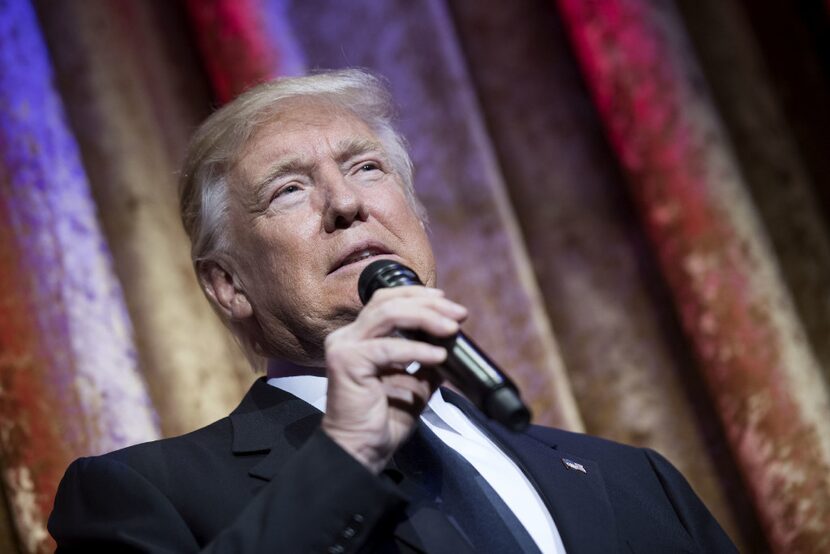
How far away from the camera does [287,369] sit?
63.1 inches

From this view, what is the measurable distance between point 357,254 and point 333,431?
431 millimetres

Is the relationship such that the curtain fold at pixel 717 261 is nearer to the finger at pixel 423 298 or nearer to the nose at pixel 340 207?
the nose at pixel 340 207

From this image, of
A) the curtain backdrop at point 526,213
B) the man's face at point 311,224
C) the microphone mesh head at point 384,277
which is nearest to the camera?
the microphone mesh head at point 384,277

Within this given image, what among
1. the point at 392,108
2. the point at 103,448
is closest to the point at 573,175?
the point at 392,108

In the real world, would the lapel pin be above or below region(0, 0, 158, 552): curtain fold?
below

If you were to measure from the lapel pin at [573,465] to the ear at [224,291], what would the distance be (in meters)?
0.64

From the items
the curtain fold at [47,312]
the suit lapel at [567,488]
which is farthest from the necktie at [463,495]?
the curtain fold at [47,312]

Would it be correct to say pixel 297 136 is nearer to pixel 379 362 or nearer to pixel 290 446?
pixel 290 446

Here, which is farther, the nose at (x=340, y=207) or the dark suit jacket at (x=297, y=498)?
the nose at (x=340, y=207)

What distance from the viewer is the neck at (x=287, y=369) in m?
1.57

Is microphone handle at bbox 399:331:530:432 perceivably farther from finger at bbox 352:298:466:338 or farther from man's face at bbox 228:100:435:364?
man's face at bbox 228:100:435:364

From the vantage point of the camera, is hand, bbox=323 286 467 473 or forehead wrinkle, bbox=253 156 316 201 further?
forehead wrinkle, bbox=253 156 316 201

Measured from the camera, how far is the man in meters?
1.11

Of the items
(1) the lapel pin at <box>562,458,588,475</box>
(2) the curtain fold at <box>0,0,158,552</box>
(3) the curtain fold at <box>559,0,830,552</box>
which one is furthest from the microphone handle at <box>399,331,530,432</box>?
(3) the curtain fold at <box>559,0,830,552</box>
